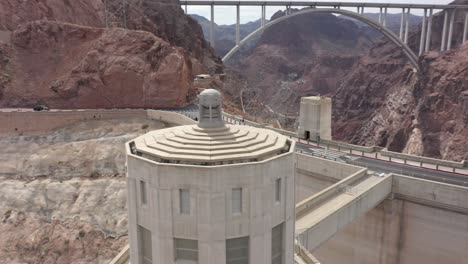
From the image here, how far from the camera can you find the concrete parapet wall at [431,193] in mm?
26922

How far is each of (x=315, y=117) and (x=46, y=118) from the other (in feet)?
109

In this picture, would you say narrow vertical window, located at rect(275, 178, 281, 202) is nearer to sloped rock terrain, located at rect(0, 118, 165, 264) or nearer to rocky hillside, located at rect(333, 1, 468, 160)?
sloped rock terrain, located at rect(0, 118, 165, 264)

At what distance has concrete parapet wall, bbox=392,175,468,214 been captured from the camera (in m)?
26.9

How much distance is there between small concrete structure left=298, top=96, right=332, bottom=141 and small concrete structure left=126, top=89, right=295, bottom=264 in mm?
29086

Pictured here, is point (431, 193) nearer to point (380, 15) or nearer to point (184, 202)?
point (184, 202)

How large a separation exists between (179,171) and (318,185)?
25.7 m

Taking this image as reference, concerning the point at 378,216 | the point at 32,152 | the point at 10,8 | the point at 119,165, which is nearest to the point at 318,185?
the point at 378,216

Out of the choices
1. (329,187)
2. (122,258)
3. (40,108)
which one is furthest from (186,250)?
(40,108)

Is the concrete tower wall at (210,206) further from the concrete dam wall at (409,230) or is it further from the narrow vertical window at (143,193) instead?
the concrete dam wall at (409,230)

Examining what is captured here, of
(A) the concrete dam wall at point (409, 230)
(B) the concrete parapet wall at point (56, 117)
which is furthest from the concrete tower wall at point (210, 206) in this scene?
(B) the concrete parapet wall at point (56, 117)

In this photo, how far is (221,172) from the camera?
10.5 m

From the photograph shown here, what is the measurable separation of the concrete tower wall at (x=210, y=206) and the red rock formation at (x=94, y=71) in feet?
155

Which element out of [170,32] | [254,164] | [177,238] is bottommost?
[177,238]

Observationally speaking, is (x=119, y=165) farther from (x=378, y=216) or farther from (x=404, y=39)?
(x=404, y=39)
